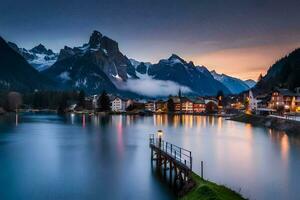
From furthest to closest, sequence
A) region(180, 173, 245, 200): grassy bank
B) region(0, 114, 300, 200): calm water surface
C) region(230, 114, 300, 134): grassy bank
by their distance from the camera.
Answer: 1. region(230, 114, 300, 134): grassy bank
2. region(0, 114, 300, 200): calm water surface
3. region(180, 173, 245, 200): grassy bank

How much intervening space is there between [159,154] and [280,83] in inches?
5646

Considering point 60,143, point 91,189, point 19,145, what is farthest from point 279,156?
point 19,145

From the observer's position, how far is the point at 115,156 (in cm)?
4703

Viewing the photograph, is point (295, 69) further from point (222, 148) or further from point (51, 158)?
point (51, 158)

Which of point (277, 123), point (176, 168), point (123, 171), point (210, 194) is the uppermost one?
point (277, 123)

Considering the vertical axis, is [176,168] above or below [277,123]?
below

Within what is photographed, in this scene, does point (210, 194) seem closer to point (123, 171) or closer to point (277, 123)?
point (123, 171)

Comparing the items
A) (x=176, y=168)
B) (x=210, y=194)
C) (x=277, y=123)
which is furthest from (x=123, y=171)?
(x=277, y=123)

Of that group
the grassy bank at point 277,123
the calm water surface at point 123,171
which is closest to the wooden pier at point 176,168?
the calm water surface at point 123,171

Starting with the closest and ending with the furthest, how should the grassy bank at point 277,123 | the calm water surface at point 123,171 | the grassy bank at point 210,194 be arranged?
the grassy bank at point 210,194 → the calm water surface at point 123,171 → the grassy bank at point 277,123

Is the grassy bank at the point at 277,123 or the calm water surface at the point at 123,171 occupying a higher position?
the grassy bank at the point at 277,123

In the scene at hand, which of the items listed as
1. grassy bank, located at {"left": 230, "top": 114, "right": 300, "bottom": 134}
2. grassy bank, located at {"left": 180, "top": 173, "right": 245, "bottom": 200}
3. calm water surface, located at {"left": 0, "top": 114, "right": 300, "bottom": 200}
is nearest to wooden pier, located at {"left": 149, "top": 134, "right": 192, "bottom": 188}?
calm water surface, located at {"left": 0, "top": 114, "right": 300, "bottom": 200}

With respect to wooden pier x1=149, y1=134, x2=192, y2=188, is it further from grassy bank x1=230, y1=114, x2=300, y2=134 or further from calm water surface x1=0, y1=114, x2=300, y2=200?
grassy bank x1=230, y1=114, x2=300, y2=134

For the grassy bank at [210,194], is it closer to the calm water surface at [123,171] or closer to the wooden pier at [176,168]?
the wooden pier at [176,168]
